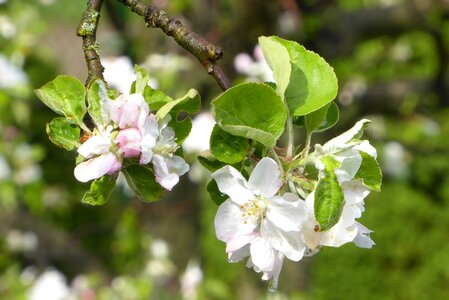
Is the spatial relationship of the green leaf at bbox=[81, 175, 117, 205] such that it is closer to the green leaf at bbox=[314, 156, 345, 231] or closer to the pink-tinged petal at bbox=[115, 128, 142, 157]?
the pink-tinged petal at bbox=[115, 128, 142, 157]

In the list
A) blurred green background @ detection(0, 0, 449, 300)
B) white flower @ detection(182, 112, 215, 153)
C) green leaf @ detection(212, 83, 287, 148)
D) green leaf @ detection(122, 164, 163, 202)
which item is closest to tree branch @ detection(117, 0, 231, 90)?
green leaf @ detection(212, 83, 287, 148)

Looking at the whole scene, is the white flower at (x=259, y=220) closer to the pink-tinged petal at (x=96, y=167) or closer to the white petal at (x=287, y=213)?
the white petal at (x=287, y=213)

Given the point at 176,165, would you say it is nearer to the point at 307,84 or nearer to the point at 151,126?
the point at 151,126

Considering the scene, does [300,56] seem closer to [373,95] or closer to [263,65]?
[263,65]

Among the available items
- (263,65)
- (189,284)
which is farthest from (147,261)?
(263,65)

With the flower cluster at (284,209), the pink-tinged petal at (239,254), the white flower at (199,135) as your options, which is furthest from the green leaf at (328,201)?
the white flower at (199,135)

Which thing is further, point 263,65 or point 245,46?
point 245,46

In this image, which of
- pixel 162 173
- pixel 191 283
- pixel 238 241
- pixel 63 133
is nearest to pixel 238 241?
pixel 238 241
